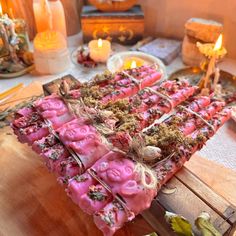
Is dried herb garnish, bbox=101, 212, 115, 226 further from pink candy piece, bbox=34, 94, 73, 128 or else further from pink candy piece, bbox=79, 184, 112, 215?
pink candy piece, bbox=34, 94, 73, 128

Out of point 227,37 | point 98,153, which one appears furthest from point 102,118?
point 227,37

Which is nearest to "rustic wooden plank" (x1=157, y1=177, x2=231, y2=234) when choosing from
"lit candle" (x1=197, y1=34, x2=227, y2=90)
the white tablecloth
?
the white tablecloth

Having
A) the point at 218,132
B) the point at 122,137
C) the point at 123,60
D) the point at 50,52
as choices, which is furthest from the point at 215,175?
the point at 50,52

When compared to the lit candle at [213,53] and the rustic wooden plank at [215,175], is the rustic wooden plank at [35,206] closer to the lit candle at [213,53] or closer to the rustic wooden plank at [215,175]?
the rustic wooden plank at [215,175]

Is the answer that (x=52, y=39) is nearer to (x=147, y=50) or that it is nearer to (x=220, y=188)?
(x=147, y=50)

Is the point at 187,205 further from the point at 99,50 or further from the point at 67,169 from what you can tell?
the point at 99,50
